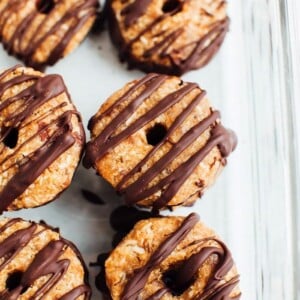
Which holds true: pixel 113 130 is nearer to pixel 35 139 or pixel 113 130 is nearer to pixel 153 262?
pixel 35 139

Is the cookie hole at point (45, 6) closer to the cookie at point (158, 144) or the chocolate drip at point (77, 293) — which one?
the cookie at point (158, 144)

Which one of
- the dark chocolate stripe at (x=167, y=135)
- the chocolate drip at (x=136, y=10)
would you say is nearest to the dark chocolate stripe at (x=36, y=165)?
the dark chocolate stripe at (x=167, y=135)

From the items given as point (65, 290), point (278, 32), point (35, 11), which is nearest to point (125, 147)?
point (65, 290)

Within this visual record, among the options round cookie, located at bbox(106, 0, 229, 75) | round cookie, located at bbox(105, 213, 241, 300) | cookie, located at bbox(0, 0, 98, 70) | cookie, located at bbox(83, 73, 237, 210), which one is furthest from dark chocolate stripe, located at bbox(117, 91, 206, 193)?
cookie, located at bbox(0, 0, 98, 70)

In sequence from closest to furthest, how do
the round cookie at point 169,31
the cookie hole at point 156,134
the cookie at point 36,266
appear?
1. the cookie at point 36,266
2. the cookie hole at point 156,134
3. the round cookie at point 169,31

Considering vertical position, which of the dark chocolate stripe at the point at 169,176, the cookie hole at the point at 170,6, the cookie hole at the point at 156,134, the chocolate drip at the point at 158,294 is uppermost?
the cookie hole at the point at 170,6

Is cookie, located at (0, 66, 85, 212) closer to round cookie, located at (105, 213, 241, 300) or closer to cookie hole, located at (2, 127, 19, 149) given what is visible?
cookie hole, located at (2, 127, 19, 149)
